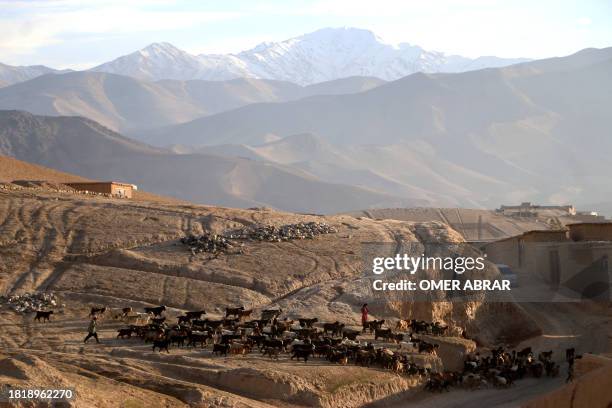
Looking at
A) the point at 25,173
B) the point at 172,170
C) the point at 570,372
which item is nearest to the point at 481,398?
the point at 570,372

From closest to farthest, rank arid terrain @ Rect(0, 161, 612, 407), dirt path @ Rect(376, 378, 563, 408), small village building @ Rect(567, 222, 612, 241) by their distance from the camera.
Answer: arid terrain @ Rect(0, 161, 612, 407) → dirt path @ Rect(376, 378, 563, 408) → small village building @ Rect(567, 222, 612, 241)

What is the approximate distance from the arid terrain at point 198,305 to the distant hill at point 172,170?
113266 mm

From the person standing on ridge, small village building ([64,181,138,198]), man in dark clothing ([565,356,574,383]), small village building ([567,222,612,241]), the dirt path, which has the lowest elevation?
the dirt path

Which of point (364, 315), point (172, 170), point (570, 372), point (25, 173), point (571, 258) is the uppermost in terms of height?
point (172, 170)

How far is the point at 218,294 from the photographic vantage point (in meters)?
35.2

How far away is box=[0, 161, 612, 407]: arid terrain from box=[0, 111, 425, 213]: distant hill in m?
113

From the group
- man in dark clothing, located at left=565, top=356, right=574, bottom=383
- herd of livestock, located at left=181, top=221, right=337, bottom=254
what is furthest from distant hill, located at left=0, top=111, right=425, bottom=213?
man in dark clothing, located at left=565, top=356, right=574, bottom=383

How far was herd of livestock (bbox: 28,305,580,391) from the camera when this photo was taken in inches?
1101

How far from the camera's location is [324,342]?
28.7m

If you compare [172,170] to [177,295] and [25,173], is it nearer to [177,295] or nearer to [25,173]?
[25,173]

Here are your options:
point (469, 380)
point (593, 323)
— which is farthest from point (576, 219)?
point (469, 380)

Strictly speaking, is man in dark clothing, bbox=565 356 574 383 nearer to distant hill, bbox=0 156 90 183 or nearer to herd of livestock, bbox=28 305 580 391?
herd of livestock, bbox=28 305 580 391

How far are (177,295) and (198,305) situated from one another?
98cm

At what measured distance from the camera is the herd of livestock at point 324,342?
91.8ft
